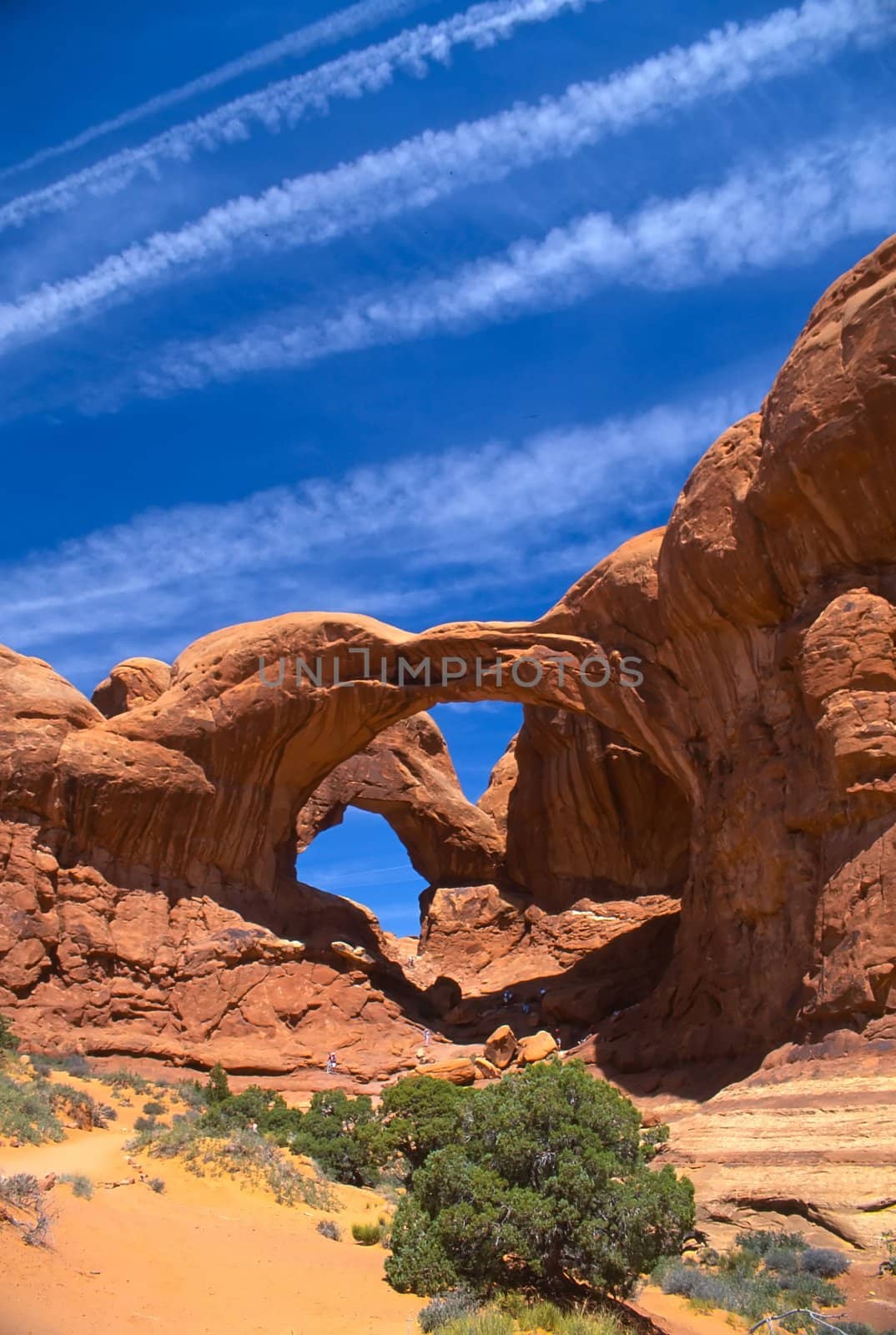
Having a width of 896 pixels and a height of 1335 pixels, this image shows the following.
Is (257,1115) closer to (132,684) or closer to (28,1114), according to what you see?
(28,1114)

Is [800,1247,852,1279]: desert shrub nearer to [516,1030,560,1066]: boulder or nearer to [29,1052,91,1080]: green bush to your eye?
[516,1030,560,1066]: boulder

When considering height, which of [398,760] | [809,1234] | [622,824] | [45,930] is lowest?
[809,1234]

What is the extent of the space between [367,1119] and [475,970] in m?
13.0

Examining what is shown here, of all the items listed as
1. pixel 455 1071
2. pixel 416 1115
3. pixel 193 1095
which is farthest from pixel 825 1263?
pixel 193 1095

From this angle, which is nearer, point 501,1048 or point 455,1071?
point 455,1071

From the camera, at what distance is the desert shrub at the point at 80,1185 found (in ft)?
35.2

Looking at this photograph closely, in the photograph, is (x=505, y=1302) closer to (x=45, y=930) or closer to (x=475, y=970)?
(x=45, y=930)

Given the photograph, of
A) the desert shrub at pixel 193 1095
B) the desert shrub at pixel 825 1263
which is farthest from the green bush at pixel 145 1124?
the desert shrub at pixel 825 1263

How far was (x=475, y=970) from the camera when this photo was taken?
3055 centimetres

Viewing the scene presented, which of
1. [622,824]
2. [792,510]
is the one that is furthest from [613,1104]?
[622,824]

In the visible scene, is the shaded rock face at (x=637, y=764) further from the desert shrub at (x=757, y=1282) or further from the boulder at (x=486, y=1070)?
the desert shrub at (x=757, y=1282)

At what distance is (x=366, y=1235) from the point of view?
41.1ft

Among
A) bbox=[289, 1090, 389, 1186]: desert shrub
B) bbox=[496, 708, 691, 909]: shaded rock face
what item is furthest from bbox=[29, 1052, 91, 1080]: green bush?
bbox=[496, 708, 691, 909]: shaded rock face

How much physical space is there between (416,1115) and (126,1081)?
17.5ft
